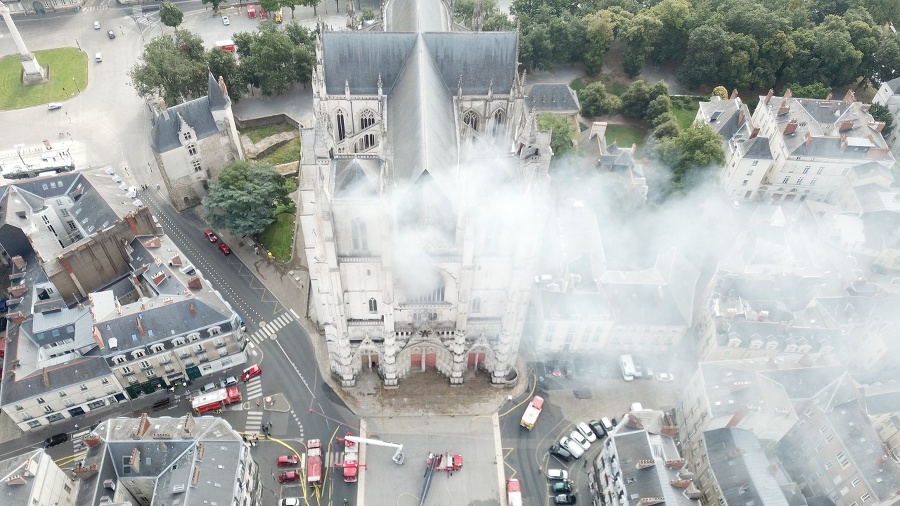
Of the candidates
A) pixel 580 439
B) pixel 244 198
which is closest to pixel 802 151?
pixel 580 439

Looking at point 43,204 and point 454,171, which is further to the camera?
point 43,204

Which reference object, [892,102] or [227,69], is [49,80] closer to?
[227,69]

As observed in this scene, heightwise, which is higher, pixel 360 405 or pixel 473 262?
pixel 473 262

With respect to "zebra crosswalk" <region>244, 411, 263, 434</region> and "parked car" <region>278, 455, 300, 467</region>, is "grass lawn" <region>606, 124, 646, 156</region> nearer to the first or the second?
"zebra crosswalk" <region>244, 411, 263, 434</region>

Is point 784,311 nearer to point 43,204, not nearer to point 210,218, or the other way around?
point 210,218

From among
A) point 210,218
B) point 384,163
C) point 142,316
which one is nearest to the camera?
point 384,163

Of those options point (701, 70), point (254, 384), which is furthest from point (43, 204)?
point (701, 70)

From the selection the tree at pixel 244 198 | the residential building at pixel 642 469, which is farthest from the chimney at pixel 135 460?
the residential building at pixel 642 469
